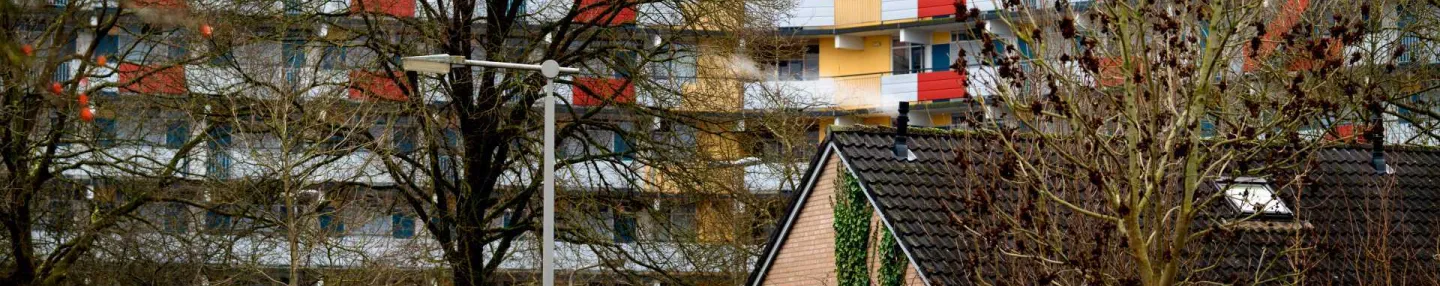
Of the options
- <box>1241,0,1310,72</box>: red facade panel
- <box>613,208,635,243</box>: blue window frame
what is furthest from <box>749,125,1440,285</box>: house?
<box>613,208,635,243</box>: blue window frame

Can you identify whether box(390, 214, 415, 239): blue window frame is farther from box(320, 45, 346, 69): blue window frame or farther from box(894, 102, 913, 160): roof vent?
box(894, 102, 913, 160): roof vent

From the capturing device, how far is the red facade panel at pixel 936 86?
52844mm

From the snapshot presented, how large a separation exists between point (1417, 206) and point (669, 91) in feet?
35.6

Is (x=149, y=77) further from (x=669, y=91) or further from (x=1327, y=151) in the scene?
(x=1327, y=151)

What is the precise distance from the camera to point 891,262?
2306 centimetres

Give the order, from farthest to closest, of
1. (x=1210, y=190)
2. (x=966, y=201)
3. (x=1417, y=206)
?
(x=1417, y=206)
(x=1210, y=190)
(x=966, y=201)

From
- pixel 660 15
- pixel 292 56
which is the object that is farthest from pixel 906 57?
pixel 292 56

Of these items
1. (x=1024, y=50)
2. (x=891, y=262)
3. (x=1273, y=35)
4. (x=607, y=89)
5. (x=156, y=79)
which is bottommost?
(x=891, y=262)

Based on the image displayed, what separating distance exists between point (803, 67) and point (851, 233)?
105ft

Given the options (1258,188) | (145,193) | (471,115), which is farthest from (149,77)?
(1258,188)

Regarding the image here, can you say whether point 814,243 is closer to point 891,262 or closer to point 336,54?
point 891,262

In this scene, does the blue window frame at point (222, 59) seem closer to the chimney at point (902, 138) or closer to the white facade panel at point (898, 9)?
the chimney at point (902, 138)

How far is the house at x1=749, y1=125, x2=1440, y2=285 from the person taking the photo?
21875 mm

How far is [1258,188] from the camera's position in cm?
2541
